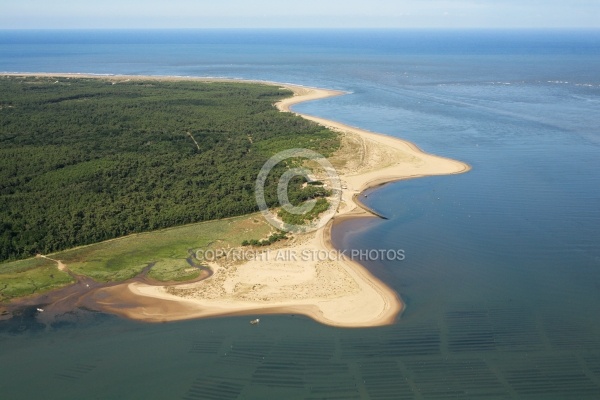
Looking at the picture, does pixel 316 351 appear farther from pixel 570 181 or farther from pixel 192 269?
pixel 570 181

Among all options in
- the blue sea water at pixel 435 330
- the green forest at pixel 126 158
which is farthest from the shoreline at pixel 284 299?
the green forest at pixel 126 158

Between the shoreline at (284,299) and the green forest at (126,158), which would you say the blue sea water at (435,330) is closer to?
the shoreline at (284,299)

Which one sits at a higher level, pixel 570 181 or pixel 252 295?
pixel 570 181

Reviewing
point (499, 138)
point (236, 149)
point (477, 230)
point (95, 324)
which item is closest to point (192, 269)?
point (95, 324)

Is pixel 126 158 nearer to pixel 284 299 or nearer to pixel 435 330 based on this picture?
pixel 284 299

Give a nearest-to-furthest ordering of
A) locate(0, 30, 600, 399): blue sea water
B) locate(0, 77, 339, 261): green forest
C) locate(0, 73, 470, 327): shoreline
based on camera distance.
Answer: locate(0, 30, 600, 399): blue sea water, locate(0, 73, 470, 327): shoreline, locate(0, 77, 339, 261): green forest

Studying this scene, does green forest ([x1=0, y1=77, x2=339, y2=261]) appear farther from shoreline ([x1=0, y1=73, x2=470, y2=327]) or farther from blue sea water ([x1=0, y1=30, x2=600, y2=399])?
blue sea water ([x1=0, y1=30, x2=600, y2=399])

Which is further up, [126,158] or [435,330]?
[126,158]

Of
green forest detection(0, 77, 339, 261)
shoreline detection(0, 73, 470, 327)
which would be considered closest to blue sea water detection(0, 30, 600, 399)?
shoreline detection(0, 73, 470, 327)

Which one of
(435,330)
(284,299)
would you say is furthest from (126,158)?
(435,330)
